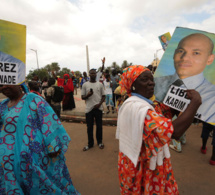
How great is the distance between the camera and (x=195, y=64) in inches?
48.4

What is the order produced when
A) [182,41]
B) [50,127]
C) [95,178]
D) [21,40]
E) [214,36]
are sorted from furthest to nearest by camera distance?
1. [95,178]
2. [50,127]
3. [21,40]
4. [182,41]
5. [214,36]

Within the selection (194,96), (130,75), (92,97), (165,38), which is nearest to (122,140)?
(130,75)

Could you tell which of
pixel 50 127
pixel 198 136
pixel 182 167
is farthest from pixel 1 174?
pixel 198 136

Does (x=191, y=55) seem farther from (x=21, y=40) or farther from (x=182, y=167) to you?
(x=182, y=167)

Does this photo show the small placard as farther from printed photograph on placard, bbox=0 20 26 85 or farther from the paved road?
the paved road

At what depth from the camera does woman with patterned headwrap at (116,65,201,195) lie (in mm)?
1029

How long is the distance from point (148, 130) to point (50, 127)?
1191 millimetres

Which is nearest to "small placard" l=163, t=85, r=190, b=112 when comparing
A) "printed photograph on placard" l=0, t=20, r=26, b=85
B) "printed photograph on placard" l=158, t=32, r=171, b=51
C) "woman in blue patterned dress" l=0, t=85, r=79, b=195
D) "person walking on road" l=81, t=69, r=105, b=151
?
"woman in blue patterned dress" l=0, t=85, r=79, b=195

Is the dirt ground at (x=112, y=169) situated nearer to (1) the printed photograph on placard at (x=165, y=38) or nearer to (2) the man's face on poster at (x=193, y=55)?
(2) the man's face on poster at (x=193, y=55)

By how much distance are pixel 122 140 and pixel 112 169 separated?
1825 millimetres

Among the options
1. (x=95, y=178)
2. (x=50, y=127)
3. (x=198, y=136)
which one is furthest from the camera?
(x=198, y=136)

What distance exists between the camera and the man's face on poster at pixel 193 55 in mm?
1195

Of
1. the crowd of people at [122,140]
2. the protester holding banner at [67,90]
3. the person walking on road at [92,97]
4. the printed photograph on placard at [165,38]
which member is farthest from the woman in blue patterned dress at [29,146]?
the protester holding banner at [67,90]

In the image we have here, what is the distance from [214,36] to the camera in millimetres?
1161
